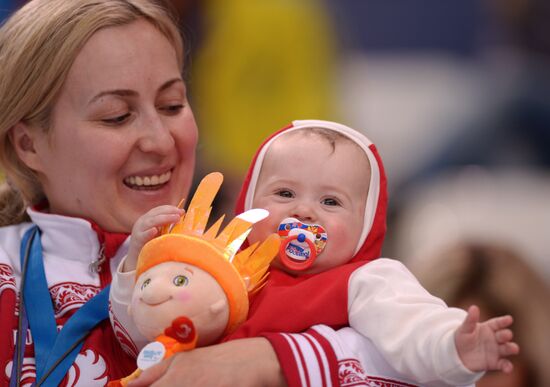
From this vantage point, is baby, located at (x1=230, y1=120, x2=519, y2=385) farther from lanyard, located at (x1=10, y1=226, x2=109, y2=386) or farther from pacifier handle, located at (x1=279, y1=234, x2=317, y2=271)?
lanyard, located at (x1=10, y1=226, x2=109, y2=386)

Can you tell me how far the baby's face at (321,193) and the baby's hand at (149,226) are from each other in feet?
0.74

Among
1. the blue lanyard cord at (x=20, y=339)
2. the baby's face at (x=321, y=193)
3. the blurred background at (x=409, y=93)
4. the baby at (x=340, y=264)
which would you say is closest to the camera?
the baby at (x=340, y=264)

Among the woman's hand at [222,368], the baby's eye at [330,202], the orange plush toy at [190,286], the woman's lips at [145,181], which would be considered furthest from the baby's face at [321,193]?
the woman's lips at [145,181]

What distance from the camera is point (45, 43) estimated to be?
8.30 feet

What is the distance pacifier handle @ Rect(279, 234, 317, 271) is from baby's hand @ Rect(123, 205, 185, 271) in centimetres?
23

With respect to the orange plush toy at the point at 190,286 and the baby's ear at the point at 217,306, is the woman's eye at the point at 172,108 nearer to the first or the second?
the orange plush toy at the point at 190,286

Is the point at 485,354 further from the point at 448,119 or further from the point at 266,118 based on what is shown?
the point at 448,119

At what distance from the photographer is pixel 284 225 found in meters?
2.21

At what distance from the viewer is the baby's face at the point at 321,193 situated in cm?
223

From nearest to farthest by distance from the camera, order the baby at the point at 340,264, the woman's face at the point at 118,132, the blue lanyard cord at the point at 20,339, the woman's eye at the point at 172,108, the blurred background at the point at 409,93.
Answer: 1. the baby at the point at 340,264
2. the blue lanyard cord at the point at 20,339
3. the woman's face at the point at 118,132
4. the woman's eye at the point at 172,108
5. the blurred background at the point at 409,93

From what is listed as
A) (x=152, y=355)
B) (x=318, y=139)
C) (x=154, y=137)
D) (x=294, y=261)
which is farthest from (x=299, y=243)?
(x=154, y=137)

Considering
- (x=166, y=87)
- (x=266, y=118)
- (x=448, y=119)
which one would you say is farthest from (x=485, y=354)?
(x=448, y=119)

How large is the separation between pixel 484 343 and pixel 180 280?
59cm

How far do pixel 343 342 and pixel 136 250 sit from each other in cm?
47
